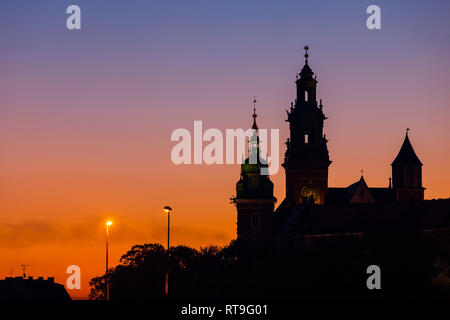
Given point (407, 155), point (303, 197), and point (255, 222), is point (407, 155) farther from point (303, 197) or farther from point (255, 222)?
point (255, 222)

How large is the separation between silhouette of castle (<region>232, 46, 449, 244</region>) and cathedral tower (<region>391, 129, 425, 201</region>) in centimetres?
837

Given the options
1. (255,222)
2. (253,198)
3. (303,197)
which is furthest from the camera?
(303,197)

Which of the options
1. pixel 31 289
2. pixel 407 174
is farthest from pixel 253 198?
pixel 31 289

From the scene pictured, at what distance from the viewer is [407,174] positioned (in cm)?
18025

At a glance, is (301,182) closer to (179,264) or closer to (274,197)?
(274,197)

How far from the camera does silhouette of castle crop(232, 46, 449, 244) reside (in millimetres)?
162375

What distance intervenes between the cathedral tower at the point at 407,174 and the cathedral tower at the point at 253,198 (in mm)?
23954

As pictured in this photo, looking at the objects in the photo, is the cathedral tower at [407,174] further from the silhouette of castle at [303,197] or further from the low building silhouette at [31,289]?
the low building silhouette at [31,289]

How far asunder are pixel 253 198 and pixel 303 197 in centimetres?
906

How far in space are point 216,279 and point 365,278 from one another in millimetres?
22492

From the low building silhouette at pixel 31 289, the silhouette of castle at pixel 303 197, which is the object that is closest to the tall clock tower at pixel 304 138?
the silhouette of castle at pixel 303 197

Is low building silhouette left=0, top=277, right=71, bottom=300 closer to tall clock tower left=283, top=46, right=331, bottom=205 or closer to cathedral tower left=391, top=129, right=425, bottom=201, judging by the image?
tall clock tower left=283, top=46, right=331, bottom=205

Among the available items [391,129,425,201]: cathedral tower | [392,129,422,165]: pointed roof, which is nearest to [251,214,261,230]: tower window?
[391,129,425,201]: cathedral tower
